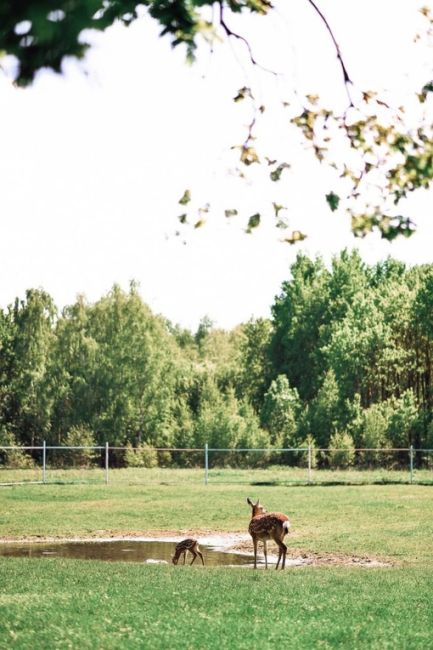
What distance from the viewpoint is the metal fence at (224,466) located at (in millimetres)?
43375

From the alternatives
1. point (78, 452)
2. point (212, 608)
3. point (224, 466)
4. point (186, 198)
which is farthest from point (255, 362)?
point (186, 198)

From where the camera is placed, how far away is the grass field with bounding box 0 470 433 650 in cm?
1058

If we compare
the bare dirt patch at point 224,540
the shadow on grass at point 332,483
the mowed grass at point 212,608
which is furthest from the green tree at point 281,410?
the mowed grass at point 212,608

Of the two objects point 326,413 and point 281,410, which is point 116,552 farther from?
point 281,410

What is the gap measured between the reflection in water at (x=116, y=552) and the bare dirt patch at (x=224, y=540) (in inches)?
25.4

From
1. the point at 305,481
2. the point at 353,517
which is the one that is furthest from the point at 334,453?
the point at 353,517

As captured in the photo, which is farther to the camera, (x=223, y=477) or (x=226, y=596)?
(x=223, y=477)

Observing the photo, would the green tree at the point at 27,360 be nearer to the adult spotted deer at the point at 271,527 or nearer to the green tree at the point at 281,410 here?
the green tree at the point at 281,410

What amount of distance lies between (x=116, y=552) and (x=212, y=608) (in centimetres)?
933

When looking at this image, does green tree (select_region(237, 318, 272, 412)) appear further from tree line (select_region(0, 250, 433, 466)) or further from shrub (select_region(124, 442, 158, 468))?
shrub (select_region(124, 442, 158, 468))

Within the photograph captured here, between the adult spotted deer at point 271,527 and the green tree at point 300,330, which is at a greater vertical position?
the green tree at point 300,330

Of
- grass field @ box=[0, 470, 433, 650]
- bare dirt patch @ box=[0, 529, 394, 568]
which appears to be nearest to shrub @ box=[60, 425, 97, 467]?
grass field @ box=[0, 470, 433, 650]

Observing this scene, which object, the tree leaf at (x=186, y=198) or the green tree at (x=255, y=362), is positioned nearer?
the tree leaf at (x=186, y=198)

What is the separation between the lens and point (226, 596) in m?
13.3
